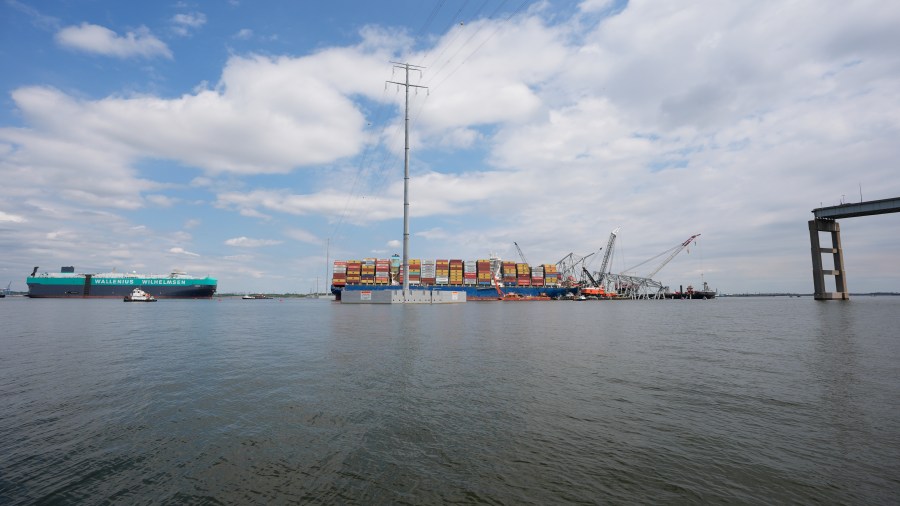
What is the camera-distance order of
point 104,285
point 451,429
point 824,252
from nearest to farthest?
point 451,429
point 824,252
point 104,285

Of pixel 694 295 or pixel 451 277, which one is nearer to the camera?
pixel 451 277

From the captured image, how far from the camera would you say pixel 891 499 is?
7.16 m

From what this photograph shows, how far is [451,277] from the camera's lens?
499 ft

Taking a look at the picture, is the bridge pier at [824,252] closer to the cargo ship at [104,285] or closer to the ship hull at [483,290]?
the ship hull at [483,290]

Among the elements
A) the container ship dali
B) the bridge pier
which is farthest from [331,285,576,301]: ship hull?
the bridge pier

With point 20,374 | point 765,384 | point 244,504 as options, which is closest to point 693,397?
point 765,384

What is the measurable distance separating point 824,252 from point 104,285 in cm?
23702

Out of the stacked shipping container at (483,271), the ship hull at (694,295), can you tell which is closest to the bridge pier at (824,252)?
the ship hull at (694,295)

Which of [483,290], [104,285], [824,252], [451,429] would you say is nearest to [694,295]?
[824,252]

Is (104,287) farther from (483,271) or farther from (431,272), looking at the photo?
(483,271)

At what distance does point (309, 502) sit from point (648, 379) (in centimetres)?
1505

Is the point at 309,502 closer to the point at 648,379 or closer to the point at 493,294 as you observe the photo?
the point at 648,379

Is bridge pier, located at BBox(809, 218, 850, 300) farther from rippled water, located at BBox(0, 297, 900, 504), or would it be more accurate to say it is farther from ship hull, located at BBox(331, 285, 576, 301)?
rippled water, located at BBox(0, 297, 900, 504)

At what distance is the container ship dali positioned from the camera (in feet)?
474
